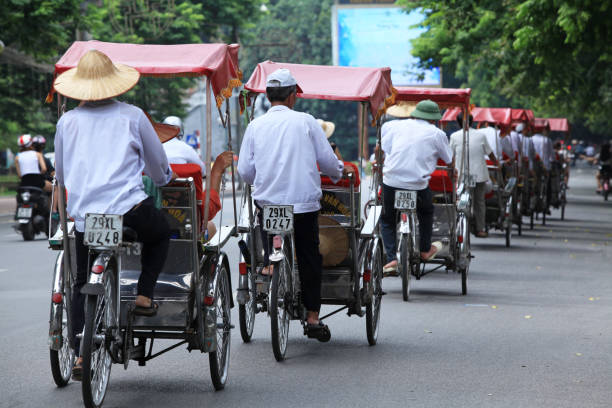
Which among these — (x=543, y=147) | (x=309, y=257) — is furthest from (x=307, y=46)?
(x=309, y=257)

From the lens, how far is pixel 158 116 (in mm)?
40500

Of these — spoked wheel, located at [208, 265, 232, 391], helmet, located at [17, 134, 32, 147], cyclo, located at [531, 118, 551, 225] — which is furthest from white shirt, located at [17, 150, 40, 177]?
spoked wheel, located at [208, 265, 232, 391]

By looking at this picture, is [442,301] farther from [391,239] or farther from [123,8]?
[123,8]

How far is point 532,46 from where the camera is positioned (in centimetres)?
2000

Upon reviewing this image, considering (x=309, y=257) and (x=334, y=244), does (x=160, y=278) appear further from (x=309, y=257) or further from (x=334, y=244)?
(x=334, y=244)

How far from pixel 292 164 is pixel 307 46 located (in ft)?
265

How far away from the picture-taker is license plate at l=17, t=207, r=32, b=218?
18406 mm

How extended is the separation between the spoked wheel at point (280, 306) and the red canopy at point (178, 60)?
1.20m

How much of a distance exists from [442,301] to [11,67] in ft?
74.2

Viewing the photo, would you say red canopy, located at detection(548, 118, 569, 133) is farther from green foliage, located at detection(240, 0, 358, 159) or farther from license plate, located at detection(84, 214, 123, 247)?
green foliage, located at detection(240, 0, 358, 159)

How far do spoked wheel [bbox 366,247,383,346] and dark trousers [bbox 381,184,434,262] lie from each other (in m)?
2.50

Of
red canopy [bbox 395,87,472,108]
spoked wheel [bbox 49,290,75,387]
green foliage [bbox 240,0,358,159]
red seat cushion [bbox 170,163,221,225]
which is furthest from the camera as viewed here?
green foliage [bbox 240,0,358,159]

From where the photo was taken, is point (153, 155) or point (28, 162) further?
point (28, 162)

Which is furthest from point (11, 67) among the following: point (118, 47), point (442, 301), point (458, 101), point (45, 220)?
point (118, 47)
